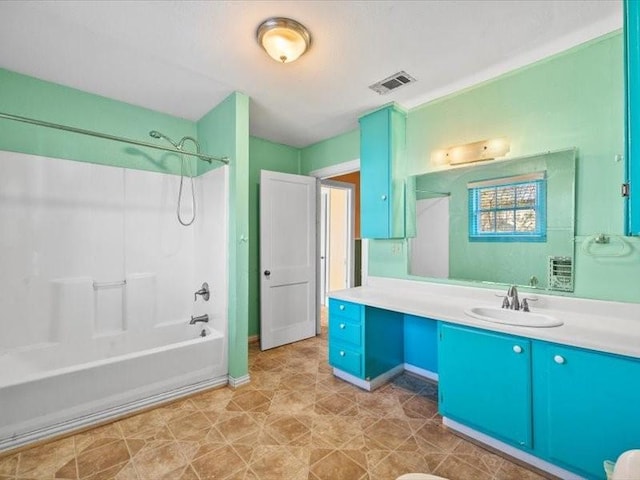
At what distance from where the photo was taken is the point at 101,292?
262 cm

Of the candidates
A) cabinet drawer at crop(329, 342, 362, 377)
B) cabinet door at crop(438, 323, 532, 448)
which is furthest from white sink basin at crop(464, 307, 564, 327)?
cabinet drawer at crop(329, 342, 362, 377)

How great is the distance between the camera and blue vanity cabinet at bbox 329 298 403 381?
7.93 ft

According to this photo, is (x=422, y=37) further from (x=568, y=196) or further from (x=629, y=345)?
(x=629, y=345)

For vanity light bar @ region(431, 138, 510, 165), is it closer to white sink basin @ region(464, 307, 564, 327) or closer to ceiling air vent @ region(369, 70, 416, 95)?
ceiling air vent @ region(369, 70, 416, 95)

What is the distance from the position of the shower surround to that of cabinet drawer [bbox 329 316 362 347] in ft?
3.15

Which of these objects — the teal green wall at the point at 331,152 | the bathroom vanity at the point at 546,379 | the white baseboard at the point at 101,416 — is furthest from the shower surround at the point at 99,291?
the bathroom vanity at the point at 546,379

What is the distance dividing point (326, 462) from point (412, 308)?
1.09 metres

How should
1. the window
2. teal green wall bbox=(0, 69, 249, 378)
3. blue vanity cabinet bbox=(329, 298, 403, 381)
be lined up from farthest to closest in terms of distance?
blue vanity cabinet bbox=(329, 298, 403, 381) → teal green wall bbox=(0, 69, 249, 378) → the window

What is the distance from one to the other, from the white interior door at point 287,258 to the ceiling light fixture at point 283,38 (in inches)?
61.7

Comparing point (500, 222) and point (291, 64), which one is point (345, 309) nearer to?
point (500, 222)

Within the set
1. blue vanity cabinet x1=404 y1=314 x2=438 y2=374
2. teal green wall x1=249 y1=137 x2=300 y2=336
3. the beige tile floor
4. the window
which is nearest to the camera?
the beige tile floor

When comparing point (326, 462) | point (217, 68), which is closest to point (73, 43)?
point (217, 68)

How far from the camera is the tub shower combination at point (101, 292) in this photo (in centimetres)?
190

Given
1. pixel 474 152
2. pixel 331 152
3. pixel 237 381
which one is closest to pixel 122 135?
pixel 331 152
